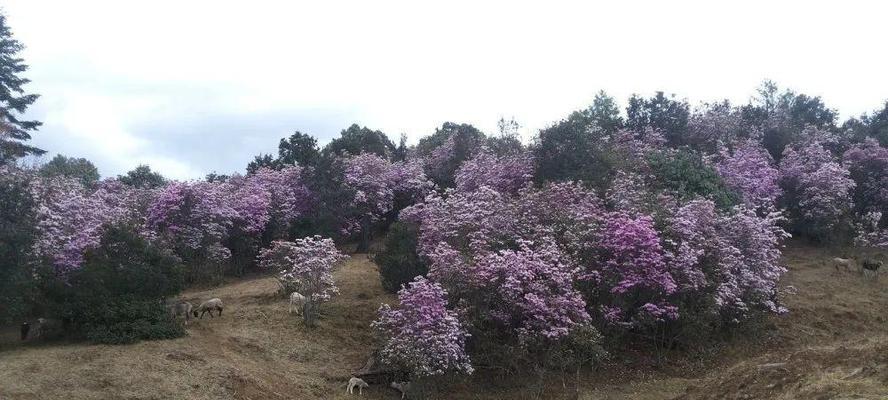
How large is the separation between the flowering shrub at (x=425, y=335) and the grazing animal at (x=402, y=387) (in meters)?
0.54

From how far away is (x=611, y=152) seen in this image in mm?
25969

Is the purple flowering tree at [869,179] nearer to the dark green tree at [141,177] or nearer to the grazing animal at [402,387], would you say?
the grazing animal at [402,387]

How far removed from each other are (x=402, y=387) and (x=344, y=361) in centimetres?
223

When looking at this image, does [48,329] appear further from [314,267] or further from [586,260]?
[586,260]

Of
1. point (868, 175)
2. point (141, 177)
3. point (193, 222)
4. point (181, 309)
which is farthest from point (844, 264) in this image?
point (141, 177)

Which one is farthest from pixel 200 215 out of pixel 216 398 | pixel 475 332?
pixel 475 332

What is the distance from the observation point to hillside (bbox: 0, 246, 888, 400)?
12.4m

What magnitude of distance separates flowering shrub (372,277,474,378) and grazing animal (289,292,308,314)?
428 centimetres

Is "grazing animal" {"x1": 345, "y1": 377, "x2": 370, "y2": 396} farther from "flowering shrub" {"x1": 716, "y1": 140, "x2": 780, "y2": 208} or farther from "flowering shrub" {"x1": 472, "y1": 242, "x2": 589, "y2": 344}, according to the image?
"flowering shrub" {"x1": 716, "y1": 140, "x2": 780, "y2": 208}

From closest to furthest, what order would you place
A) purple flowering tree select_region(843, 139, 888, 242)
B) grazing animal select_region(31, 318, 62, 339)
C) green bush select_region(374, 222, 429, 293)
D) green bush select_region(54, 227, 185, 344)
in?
green bush select_region(54, 227, 185, 344) → grazing animal select_region(31, 318, 62, 339) → green bush select_region(374, 222, 429, 293) → purple flowering tree select_region(843, 139, 888, 242)

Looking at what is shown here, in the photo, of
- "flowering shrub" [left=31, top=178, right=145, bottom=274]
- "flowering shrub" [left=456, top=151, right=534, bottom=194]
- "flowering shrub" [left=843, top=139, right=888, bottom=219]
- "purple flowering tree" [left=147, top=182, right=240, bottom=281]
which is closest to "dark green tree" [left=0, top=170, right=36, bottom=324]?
"flowering shrub" [left=31, top=178, right=145, bottom=274]

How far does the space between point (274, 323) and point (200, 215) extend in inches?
294

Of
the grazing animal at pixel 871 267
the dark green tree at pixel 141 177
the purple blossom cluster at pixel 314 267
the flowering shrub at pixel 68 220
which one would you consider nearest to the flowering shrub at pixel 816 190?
the grazing animal at pixel 871 267

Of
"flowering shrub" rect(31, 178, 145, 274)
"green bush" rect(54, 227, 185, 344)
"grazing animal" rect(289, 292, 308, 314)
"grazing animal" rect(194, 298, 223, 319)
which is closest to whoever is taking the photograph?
"green bush" rect(54, 227, 185, 344)
